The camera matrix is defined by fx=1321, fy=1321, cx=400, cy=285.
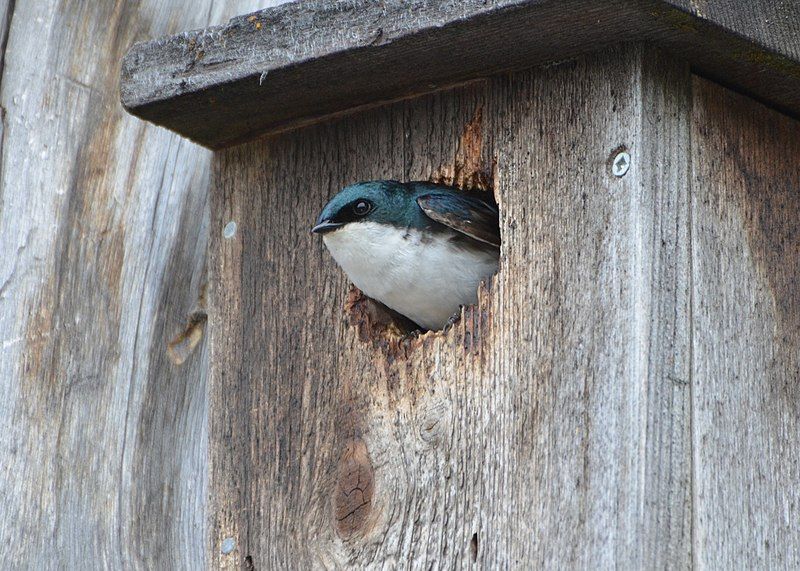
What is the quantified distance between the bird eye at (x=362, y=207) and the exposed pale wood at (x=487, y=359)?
0.07 metres

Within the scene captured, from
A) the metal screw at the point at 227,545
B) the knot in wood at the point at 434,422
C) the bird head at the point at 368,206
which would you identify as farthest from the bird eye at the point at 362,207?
the metal screw at the point at 227,545

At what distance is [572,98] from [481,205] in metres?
0.50

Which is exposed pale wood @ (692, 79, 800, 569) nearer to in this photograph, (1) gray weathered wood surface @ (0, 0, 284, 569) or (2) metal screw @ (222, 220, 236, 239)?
(2) metal screw @ (222, 220, 236, 239)

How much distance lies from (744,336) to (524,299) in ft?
1.32

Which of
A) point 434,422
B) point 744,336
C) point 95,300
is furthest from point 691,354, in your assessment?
point 95,300

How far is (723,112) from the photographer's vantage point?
2.50 m

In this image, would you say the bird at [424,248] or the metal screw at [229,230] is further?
the metal screw at [229,230]

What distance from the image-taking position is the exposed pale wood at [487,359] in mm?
2160

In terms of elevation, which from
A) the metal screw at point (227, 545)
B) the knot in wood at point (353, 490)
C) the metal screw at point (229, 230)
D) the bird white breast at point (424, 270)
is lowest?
the metal screw at point (227, 545)

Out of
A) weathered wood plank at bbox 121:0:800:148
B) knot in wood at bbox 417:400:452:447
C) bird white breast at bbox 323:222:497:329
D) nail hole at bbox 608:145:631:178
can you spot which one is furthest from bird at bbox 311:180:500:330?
nail hole at bbox 608:145:631:178

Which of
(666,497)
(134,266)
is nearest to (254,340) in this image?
(134,266)

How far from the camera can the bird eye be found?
2.71m

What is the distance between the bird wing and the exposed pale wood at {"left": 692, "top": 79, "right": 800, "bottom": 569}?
59cm

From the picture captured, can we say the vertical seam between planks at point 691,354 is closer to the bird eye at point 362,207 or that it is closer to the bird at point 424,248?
the bird at point 424,248
